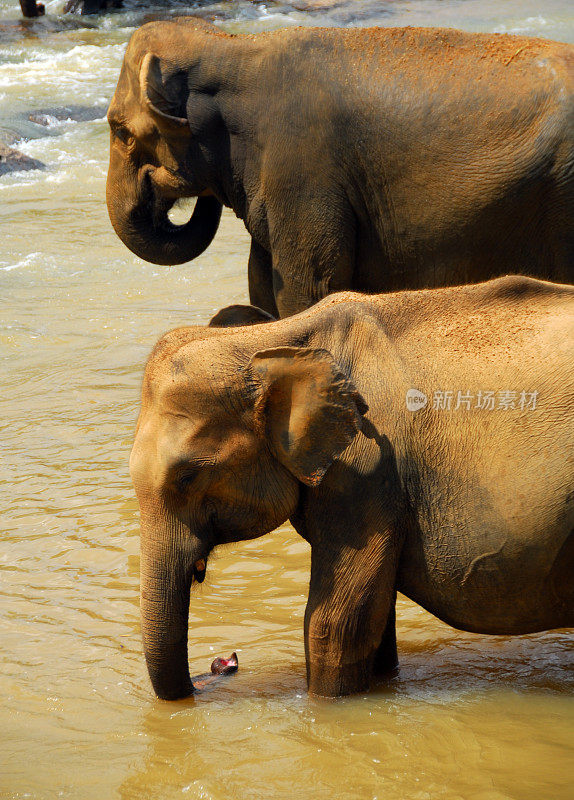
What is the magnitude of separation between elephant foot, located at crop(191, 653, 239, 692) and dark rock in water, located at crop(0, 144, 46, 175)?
1054 centimetres

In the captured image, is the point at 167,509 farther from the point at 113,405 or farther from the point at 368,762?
the point at 113,405

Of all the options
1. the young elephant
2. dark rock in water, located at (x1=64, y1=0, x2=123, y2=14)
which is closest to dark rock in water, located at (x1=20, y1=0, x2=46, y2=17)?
dark rock in water, located at (x1=64, y1=0, x2=123, y2=14)

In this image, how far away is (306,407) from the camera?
3236 millimetres

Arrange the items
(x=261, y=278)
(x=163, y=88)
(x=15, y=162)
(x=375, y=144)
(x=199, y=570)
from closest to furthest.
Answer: (x=199, y=570)
(x=375, y=144)
(x=163, y=88)
(x=261, y=278)
(x=15, y=162)

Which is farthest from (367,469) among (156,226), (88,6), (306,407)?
(88,6)

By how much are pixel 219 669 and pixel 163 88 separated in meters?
2.42

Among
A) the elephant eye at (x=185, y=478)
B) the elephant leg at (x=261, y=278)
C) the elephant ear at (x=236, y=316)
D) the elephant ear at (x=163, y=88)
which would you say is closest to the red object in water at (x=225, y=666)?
the elephant eye at (x=185, y=478)

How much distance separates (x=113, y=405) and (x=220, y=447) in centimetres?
339

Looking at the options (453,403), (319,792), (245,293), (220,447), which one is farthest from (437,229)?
(245,293)

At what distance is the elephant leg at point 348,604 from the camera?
3357mm

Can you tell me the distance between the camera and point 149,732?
3.49 meters

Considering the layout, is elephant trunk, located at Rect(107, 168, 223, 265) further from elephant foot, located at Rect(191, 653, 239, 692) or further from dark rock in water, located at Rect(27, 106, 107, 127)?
dark rock in water, located at Rect(27, 106, 107, 127)

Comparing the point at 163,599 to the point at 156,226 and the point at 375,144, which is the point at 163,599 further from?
the point at 156,226

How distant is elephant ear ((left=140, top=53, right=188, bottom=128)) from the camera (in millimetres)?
4887
